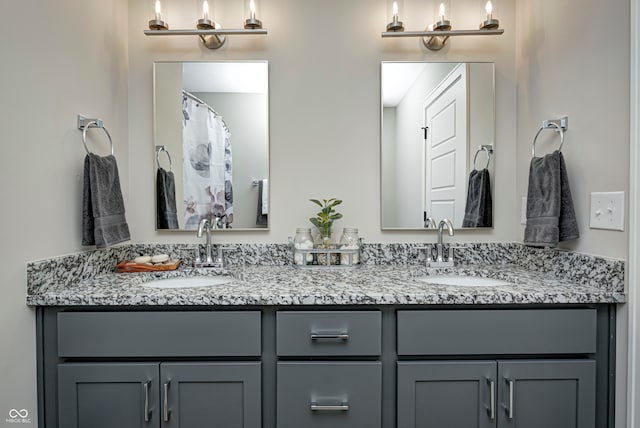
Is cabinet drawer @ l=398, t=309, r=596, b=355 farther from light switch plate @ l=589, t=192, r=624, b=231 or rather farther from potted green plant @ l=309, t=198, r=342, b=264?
potted green plant @ l=309, t=198, r=342, b=264

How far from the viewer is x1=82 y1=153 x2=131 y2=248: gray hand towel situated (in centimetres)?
141

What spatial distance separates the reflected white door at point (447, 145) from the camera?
1785mm

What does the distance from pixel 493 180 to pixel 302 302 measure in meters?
1.21

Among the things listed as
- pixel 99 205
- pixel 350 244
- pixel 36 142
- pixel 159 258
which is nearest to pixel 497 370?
pixel 350 244

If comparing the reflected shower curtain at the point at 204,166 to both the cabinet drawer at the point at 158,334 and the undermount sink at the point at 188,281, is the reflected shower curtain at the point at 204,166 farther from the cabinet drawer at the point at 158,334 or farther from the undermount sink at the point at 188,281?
the cabinet drawer at the point at 158,334

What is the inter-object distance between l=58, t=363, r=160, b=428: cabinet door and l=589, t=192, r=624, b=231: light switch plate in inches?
62.2

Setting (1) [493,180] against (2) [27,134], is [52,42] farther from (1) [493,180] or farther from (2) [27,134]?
(1) [493,180]

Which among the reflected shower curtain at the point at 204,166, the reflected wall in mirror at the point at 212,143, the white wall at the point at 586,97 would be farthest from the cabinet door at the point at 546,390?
the reflected shower curtain at the point at 204,166

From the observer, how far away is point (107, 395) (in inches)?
47.0

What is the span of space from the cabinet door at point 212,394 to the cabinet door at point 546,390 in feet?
2.70

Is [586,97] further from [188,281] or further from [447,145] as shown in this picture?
[188,281]

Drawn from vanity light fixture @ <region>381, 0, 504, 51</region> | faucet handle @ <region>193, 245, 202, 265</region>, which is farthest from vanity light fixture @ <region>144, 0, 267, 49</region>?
faucet handle @ <region>193, 245, 202, 265</region>

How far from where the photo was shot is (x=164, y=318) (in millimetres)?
1199

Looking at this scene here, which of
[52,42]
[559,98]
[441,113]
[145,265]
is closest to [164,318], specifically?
[145,265]
